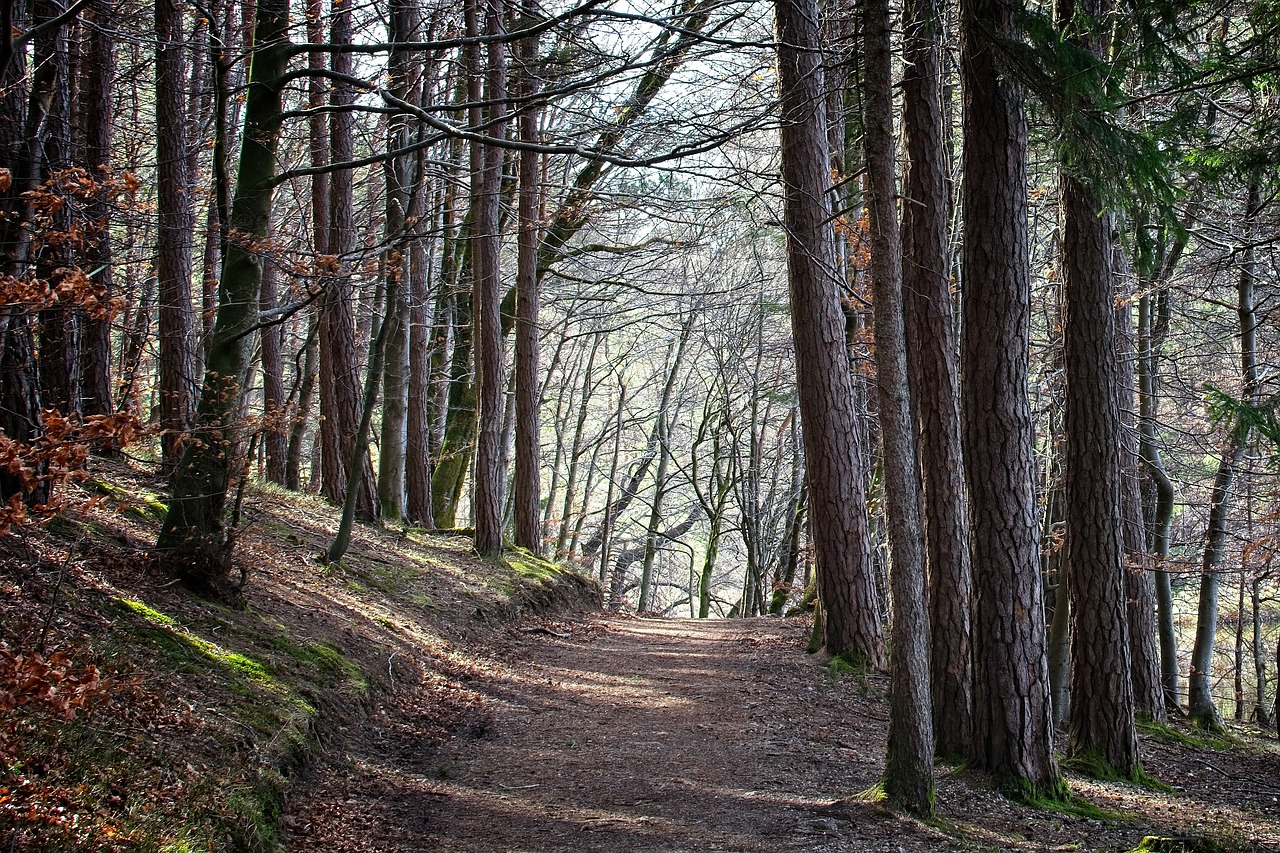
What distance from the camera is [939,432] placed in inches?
289

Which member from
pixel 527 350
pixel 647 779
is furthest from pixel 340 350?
pixel 647 779

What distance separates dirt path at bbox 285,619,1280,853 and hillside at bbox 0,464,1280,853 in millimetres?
Result: 24

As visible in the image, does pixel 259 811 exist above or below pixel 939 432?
below

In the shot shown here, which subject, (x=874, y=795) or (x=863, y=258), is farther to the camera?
(x=863, y=258)

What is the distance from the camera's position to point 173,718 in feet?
16.0

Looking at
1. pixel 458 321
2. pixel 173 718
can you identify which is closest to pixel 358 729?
pixel 173 718

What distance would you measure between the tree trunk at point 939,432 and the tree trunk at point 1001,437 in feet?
0.86

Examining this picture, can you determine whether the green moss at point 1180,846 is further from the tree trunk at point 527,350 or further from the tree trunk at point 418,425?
the tree trunk at point 418,425

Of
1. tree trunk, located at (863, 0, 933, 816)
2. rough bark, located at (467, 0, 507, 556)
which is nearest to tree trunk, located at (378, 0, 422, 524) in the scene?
rough bark, located at (467, 0, 507, 556)

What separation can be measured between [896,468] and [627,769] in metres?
3.12

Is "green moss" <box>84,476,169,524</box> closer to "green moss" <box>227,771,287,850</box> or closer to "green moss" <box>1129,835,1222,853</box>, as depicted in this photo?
"green moss" <box>227,771,287,850</box>

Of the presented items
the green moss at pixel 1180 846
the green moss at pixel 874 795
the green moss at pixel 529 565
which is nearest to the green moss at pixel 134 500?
the green moss at pixel 874 795

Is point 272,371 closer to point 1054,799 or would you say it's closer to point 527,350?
point 527,350

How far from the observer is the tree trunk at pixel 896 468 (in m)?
5.62
